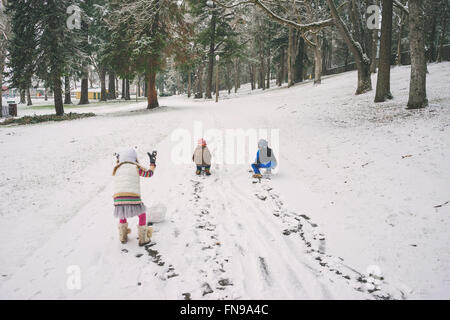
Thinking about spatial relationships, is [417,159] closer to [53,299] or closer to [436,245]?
[436,245]

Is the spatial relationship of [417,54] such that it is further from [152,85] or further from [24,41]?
[24,41]

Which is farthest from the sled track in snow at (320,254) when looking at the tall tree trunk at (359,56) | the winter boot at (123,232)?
the tall tree trunk at (359,56)

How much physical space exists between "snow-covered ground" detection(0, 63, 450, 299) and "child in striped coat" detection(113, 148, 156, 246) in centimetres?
26

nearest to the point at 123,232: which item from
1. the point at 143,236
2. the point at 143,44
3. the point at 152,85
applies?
the point at 143,236

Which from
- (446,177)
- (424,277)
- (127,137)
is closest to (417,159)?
(446,177)

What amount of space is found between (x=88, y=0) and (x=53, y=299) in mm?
35841

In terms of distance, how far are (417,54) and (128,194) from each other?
1088 cm

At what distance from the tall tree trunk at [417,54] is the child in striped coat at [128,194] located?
10.1 metres

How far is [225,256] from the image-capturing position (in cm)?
367

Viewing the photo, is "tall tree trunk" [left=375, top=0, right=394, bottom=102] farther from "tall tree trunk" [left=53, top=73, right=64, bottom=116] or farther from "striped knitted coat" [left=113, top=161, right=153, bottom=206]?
"tall tree trunk" [left=53, top=73, right=64, bottom=116]

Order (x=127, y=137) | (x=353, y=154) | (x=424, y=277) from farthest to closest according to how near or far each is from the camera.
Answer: (x=127, y=137) < (x=353, y=154) < (x=424, y=277)

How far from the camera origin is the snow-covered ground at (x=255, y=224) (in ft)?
10.3

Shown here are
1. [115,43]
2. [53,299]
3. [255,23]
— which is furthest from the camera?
[255,23]

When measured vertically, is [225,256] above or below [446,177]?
below
